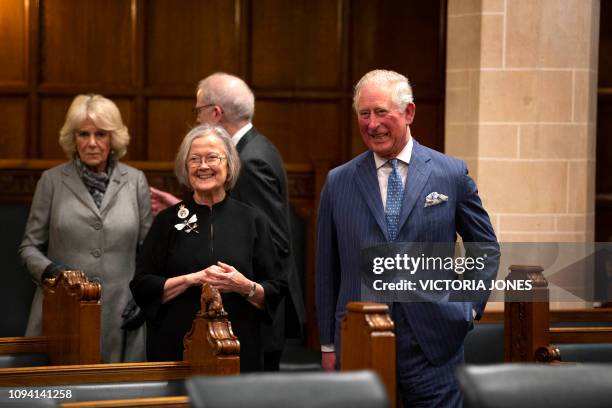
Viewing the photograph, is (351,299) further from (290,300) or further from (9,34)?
(9,34)

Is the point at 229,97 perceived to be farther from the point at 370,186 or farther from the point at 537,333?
the point at 537,333

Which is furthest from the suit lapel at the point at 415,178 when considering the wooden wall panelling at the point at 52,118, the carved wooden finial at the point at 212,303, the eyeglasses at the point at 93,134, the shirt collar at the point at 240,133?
the wooden wall panelling at the point at 52,118

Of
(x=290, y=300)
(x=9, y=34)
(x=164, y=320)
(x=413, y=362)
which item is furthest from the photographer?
(x=9, y=34)

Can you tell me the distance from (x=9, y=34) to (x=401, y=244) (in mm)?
4519

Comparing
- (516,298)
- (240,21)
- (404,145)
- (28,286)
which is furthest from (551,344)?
(240,21)

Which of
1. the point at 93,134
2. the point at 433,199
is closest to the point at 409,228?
the point at 433,199

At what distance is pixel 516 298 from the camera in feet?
14.9

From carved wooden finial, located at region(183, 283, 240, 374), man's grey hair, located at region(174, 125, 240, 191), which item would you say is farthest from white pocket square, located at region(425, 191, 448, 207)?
man's grey hair, located at region(174, 125, 240, 191)

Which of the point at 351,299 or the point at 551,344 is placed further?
the point at 551,344

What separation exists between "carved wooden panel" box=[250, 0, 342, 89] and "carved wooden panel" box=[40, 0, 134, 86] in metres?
0.84

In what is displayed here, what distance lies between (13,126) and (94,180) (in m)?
2.63

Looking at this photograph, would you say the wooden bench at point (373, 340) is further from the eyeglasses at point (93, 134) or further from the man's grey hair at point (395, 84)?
the eyeglasses at point (93, 134)

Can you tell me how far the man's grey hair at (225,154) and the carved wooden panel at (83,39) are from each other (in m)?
3.33

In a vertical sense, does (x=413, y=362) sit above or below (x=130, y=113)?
below
